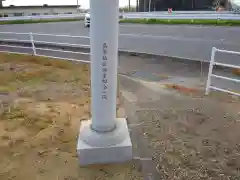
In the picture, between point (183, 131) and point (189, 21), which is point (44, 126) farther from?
point (189, 21)

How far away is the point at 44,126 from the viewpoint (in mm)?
4059

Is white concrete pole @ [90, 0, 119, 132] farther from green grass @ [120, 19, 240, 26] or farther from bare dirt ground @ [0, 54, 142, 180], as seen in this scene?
green grass @ [120, 19, 240, 26]

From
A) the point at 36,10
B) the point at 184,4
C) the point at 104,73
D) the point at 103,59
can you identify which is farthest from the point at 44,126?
the point at 36,10

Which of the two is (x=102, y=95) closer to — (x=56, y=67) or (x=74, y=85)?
(x=74, y=85)

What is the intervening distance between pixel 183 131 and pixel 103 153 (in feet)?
4.54

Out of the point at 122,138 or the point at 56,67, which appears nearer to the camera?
the point at 122,138

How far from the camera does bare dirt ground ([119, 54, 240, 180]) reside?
119 inches

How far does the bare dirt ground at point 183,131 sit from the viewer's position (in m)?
3.02

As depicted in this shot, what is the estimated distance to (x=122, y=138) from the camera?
10.3 ft

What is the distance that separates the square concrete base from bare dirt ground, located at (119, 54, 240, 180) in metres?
0.28

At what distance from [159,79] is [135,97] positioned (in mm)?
2105

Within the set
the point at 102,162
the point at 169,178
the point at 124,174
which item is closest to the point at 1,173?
the point at 102,162

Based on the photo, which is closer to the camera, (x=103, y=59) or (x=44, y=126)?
(x=103, y=59)

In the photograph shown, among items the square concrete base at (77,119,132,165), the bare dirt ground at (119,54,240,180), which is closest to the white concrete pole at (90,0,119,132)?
the square concrete base at (77,119,132,165)
